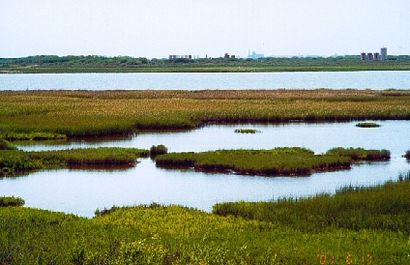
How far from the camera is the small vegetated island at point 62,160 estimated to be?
33328 mm

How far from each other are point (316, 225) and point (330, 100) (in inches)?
2155

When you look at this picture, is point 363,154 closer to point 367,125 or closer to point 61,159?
point 367,125

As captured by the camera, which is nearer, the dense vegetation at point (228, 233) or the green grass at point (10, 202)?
the dense vegetation at point (228, 233)

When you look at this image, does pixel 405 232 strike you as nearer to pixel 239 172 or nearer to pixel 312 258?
pixel 312 258

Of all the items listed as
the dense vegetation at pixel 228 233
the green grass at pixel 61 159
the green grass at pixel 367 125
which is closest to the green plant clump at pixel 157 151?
the green grass at pixel 61 159

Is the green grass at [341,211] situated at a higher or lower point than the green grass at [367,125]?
higher

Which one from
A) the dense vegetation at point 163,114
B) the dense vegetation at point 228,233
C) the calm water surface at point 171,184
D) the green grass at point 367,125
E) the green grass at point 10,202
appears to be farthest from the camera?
the green grass at point 367,125

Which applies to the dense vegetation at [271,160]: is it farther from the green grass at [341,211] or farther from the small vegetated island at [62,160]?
the green grass at [341,211]

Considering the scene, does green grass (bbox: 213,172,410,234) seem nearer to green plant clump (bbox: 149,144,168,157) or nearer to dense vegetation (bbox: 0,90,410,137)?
green plant clump (bbox: 149,144,168,157)

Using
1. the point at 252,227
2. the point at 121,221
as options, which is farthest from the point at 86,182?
the point at 252,227

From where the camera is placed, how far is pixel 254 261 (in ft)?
49.1

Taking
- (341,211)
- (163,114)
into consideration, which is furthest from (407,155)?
(163,114)

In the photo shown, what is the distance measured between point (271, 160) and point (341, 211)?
12869mm

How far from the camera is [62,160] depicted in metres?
35.0
